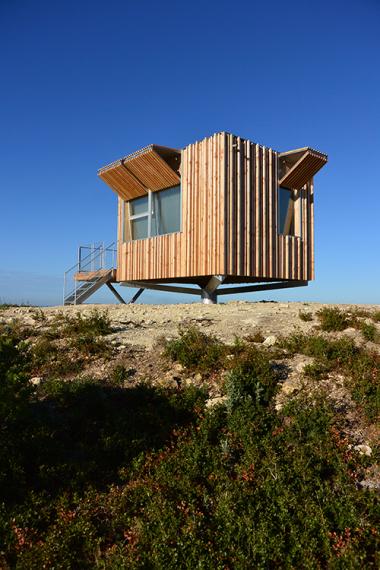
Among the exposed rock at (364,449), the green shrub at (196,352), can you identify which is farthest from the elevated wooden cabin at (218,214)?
the exposed rock at (364,449)

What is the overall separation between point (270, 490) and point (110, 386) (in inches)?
136

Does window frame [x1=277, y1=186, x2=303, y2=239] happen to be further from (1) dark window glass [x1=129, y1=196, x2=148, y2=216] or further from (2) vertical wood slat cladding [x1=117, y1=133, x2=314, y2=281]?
(1) dark window glass [x1=129, y1=196, x2=148, y2=216]

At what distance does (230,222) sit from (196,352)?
9.05m

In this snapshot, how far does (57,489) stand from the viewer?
5.44 metres

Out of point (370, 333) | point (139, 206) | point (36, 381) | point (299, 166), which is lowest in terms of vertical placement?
point (36, 381)

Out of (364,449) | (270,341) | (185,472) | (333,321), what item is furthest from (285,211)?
(185,472)

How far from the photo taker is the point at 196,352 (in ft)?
27.5

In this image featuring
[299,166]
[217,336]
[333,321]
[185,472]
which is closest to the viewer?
[185,472]

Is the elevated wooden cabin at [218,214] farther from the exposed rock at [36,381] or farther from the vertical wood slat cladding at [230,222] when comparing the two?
the exposed rock at [36,381]

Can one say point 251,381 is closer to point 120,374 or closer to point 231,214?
point 120,374

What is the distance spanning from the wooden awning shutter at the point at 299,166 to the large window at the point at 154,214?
185 inches

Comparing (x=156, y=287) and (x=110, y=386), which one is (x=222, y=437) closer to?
(x=110, y=386)

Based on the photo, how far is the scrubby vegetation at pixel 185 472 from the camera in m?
4.45

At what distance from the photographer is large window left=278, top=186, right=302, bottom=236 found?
19.2 m
